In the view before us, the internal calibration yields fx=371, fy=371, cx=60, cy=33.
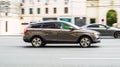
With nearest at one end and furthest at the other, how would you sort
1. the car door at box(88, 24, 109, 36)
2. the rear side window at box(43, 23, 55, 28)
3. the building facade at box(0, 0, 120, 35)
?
the rear side window at box(43, 23, 55, 28), the car door at box(88, 24, 109, 36), the building facade at box(0, 0, 120, 35)

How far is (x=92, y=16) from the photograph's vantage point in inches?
3452

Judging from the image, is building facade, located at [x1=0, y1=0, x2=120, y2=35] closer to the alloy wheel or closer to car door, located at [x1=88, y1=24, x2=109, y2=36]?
car door, located at [x1=88, y1=24, x2=109, y2=36]

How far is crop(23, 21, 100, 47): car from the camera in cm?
2025

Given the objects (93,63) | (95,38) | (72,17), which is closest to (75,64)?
(93,63)

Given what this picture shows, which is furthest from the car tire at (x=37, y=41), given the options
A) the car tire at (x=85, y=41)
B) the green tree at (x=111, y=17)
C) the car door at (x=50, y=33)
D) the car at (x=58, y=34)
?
the green tree at (x=111, y=17)

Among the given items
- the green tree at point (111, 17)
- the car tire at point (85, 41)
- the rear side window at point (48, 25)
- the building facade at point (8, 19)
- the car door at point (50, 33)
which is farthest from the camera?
the green tree at point (111, 17)

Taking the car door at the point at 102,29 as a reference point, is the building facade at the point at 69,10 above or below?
above

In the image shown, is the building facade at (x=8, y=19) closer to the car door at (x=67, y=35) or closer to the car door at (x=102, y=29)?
the car door at (x=102, y=29)

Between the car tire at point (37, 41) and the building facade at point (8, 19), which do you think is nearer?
the car tire at point (37, 41)

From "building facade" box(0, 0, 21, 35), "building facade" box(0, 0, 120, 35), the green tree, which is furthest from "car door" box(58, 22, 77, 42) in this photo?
the green tree

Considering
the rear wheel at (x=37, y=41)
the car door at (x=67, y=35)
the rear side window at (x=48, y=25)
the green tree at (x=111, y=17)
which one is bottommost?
the rear wheel at (x=37, y=41)

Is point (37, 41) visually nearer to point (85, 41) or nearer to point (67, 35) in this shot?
point (67, 35)

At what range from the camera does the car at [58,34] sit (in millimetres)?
20250

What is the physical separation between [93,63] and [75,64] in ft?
2.18
